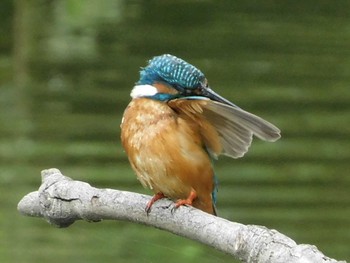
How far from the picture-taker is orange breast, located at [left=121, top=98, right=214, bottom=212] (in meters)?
2.46

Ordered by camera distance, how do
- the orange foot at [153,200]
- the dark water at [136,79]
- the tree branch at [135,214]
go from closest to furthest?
the tree branch at [135,214] → the orange foot at [153,200] → the dark water at [136,79]

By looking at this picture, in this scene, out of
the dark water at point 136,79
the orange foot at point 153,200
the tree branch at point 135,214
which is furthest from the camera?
the dark water at point 136,79

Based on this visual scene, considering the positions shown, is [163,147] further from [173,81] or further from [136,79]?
[136,79]

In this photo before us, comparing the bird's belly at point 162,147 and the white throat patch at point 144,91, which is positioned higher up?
the white throat patch at point 144,91

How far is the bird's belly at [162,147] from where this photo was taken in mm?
2457

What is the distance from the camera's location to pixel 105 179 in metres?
5.42

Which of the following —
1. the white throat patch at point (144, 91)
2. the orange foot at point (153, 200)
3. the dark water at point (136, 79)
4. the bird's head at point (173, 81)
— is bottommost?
the dark water at point (136, 79)

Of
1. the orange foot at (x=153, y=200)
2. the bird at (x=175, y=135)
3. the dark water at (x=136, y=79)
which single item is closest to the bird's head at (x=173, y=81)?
the bird at (x=175, y=135)

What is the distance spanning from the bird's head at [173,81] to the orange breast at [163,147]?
38 millimetres

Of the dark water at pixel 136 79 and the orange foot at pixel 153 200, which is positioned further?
the dark water at pixel 136 79

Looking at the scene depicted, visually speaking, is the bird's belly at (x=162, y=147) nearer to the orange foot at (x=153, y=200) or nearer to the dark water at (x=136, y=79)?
the orange foot at (x=153, y=200)

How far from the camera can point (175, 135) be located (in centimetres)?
246

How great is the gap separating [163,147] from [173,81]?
0.46ft

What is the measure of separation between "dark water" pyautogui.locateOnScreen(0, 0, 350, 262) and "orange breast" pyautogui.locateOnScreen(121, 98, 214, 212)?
2.52 m
